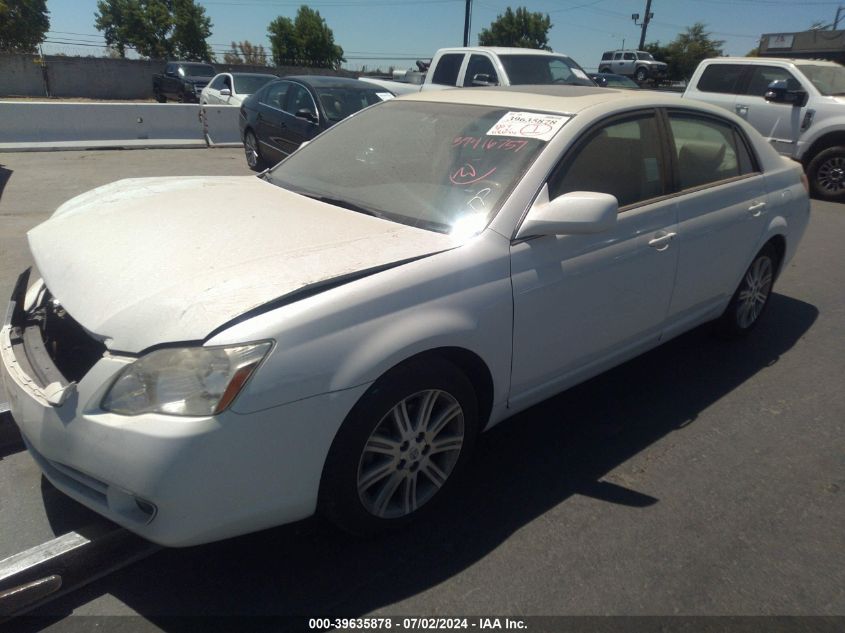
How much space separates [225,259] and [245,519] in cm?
91

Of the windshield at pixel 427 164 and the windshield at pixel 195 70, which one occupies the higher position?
the windshield at pixel 427 164

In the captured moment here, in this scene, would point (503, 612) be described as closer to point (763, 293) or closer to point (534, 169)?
point (534, 169)

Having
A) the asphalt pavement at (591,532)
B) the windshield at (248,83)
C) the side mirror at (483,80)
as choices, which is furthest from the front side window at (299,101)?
the asphalt pavement at (591,532)

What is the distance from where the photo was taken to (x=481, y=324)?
2.54m

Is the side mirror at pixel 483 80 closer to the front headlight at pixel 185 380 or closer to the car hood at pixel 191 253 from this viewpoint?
the car hood at pixel 191 253

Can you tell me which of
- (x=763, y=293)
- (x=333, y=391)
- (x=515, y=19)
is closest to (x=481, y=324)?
(x=333, y=391)

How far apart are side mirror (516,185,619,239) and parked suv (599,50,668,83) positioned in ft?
120

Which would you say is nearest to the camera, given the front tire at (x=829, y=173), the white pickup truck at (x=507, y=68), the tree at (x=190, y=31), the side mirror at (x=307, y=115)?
the side mirror at (x=307, y=115)

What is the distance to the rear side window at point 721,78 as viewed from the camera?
10844 mm

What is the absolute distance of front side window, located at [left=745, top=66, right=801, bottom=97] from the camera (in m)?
10.2

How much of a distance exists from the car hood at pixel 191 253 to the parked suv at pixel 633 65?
3673 cm

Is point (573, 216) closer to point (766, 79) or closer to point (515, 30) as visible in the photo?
point (766, 79)

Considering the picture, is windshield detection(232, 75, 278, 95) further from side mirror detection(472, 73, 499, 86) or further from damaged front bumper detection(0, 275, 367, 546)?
damaged front bumper detection(0, 275, 367, 546)

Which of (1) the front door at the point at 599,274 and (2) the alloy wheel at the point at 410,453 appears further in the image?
(1) the front door at the point at 599,274
